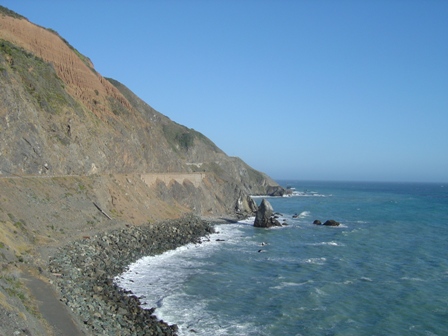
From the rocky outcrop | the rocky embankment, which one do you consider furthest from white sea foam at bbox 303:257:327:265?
the rocky outcrop

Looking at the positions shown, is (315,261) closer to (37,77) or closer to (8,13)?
(37,77)

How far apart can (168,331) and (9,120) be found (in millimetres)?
29238

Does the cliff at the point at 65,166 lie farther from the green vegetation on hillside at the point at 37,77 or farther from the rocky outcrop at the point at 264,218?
the rocky outcrop at the point at 264,218

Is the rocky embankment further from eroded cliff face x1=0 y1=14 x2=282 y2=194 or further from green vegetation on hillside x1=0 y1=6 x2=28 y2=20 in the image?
green vegetation on hillside x1=0 y1=6 x2=28 y2=20

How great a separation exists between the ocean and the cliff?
848 centimetres

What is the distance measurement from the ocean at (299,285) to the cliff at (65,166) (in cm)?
848

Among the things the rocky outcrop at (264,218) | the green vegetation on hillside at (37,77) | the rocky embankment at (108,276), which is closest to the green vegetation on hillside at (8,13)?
the green vegetation on hillside at (37,77)

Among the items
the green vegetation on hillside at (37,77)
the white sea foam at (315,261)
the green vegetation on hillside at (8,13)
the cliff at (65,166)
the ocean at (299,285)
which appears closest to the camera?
the ocean at (299,285)

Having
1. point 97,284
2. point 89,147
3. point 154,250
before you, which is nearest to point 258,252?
point 154,250

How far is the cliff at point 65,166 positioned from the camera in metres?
33.7

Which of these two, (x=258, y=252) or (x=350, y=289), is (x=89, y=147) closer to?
(x=258, y=252)

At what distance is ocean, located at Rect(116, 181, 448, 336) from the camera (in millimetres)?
25436

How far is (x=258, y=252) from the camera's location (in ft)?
150

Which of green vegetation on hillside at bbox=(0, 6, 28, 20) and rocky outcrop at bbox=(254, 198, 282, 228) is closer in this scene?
green vegetation on hillside at bbox=(0, 6, 28, 20)
